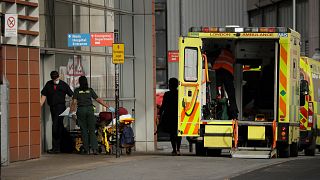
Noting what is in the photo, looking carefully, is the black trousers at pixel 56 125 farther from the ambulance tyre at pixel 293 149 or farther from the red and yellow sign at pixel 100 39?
the ambulance tyre at pixel 293 149

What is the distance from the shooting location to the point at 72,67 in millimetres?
19953

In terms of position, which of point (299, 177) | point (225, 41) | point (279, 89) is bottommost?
point (299, 177)

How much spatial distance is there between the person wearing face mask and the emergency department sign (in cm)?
376

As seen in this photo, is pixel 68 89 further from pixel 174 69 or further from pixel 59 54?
pixel 174 69

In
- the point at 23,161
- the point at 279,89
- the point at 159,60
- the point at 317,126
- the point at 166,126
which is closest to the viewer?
the point at 23,161

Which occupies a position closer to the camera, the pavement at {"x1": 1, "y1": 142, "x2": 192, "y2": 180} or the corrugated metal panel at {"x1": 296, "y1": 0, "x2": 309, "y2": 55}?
the pavement at {"x1": 1, "y1": 142, "x2": 192, "y2": 180}

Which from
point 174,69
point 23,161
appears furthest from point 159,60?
point 23,161

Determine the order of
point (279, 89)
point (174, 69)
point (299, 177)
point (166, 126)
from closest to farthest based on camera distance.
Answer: point (299, 177) < point (279, 89) < point (166, 126) < point (174, 69)

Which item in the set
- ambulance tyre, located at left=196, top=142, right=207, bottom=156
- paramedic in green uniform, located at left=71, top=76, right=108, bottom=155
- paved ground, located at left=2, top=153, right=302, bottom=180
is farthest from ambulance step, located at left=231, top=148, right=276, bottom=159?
paramedic in green uniform, located at left=71, top=76, right=108, bottom=155

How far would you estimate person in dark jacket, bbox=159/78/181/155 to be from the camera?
1853 cm

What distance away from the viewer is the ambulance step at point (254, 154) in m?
17.4

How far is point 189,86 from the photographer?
17.4m

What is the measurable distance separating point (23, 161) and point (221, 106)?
5.21 metres

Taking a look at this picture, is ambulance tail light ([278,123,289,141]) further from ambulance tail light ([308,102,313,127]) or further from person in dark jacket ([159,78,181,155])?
ambulance tail light ([308,102,313,127])
